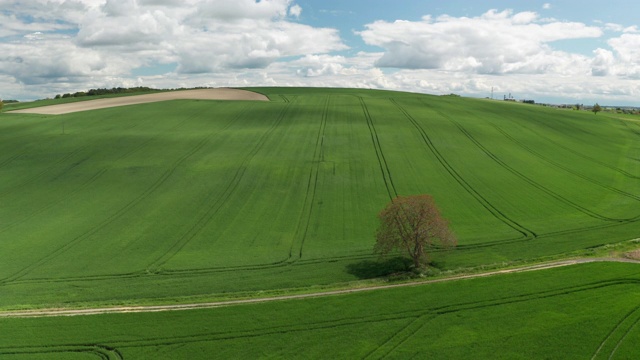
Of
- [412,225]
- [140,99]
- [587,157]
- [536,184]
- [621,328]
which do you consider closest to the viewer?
[621,328]

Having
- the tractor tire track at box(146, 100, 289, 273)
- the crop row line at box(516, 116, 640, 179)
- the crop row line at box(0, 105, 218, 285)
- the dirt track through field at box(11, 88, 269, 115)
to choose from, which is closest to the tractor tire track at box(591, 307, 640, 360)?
the tractor tire track at box(146, 100, 289, 273)

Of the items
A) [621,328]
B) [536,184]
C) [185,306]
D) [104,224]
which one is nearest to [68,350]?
[185,306]

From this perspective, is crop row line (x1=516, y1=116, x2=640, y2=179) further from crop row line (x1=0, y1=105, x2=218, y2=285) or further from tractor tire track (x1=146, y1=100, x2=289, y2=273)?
crop row line (x1=0, y1=105, x2=218, y2=285)

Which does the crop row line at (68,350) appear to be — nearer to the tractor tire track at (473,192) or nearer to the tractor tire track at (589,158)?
the tractor tire track at (473,192)

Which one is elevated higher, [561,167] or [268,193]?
[561,167]

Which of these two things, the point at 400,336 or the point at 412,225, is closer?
the point at 400,336

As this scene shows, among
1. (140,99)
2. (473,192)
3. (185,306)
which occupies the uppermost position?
(140,99)

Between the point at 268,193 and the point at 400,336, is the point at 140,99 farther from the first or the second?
the point at 400,336
